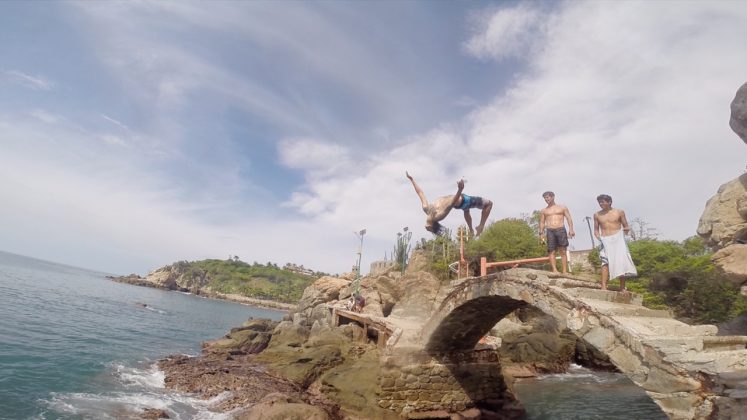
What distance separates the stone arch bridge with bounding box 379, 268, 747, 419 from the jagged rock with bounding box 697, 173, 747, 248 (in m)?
25.2

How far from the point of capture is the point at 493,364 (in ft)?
46.3

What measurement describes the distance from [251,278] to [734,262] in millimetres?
125148

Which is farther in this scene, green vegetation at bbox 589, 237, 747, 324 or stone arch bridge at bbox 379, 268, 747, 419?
green vegetation at bbox 589, 237, 747, 324

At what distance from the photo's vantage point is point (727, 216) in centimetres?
2828

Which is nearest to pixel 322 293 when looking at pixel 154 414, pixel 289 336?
pixel 289 336

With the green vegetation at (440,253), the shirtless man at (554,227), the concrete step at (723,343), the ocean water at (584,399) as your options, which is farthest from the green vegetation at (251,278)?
the concrete step at (723,343)

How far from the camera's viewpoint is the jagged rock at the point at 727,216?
27297 millimetres

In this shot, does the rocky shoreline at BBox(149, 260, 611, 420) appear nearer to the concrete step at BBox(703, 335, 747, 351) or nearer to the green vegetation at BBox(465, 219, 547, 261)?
the green vegetation at BBox(465, 219, 547, 261)

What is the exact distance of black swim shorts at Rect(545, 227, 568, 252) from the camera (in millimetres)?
8758

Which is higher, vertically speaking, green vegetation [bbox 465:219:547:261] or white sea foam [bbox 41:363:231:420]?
green vegetation [bbox 465:219:547:261]

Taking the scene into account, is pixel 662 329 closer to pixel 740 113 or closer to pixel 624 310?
pixel 624 310

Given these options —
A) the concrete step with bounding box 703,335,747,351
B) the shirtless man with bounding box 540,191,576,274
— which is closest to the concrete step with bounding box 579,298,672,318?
the concrete step with bounding box 703,335,747,351

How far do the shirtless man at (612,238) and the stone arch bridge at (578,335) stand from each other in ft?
1.70

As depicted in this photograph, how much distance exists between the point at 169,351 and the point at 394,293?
15.8 metres
